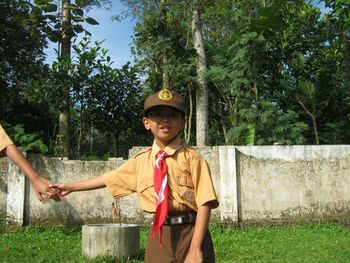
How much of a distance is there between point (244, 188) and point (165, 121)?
6.10 metres

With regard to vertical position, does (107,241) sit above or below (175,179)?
below

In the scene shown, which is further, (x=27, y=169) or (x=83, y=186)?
(x=83, y=186)

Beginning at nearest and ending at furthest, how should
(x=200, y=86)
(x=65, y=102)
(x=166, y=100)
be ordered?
(x=166, y=100), (x=65, y=102), (x=200, y=86)

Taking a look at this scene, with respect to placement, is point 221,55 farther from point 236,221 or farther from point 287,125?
point 236,221

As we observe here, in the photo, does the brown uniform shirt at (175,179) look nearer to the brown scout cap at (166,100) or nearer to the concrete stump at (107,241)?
the brown scout cap at (166,100)

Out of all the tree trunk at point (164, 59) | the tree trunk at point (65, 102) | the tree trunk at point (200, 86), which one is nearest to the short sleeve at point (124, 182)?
the tree trunk at point (65, 102)

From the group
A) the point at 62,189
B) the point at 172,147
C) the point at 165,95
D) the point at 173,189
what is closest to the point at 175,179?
the point at 173,189

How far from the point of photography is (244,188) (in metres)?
8.22

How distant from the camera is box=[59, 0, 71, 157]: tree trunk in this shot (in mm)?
9688

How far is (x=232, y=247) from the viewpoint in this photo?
6.64 m

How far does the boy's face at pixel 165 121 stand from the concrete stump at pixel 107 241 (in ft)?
12.1

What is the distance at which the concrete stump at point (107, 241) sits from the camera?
18.9 ft

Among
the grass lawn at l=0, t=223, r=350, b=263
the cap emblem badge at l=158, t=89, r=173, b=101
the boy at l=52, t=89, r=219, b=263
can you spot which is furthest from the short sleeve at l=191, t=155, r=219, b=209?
the grass lawn at l=0, t=223, r=350, b=263

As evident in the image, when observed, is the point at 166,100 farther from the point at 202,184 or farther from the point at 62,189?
the point at 62,189
